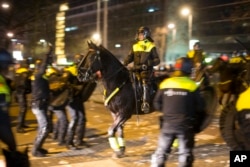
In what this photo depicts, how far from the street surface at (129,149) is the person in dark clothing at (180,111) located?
175cm

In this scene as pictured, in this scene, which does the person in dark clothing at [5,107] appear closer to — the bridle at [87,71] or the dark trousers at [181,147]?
the dark trousers at [181,147]

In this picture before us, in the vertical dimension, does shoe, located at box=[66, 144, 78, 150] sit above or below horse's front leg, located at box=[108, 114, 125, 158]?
below

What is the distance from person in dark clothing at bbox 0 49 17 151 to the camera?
19.1 ft

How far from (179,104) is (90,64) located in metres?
3.05

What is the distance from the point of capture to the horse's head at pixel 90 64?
8.39 metres

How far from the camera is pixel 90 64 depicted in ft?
27.5

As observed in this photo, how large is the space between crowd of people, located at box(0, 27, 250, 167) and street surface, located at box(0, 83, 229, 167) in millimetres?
389

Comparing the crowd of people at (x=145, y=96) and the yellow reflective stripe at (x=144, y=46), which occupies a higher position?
the yellow reflective stripe at (x=144, y=46)

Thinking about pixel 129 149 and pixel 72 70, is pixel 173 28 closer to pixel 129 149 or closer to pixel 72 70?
pixel 72 70

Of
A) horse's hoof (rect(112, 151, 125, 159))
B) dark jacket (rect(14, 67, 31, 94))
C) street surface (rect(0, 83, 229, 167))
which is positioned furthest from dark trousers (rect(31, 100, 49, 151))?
dark jacket (rect(14, 67, 31, 94))

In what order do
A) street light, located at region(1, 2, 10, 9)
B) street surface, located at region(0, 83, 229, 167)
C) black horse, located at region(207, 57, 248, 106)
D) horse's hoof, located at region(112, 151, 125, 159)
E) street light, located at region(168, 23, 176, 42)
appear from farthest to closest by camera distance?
street light, located at region(168, 23, 176, 42) → street light, located at region(1, 2, 10, 9) → black horse, located at region(207, 57, 248, 106) → horse's hoof, located at region(112, 151, 125, 159) → street surface, located at region(0, 83, 229, 167)

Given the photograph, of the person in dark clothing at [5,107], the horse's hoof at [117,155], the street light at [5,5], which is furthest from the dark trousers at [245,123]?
the street light at [5,5]

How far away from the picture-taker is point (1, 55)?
6020mm

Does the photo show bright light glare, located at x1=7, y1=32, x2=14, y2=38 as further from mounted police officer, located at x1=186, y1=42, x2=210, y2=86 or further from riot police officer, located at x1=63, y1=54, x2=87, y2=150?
mounted police officer, located at x1=186, y1=42, x2=210, y2=86
